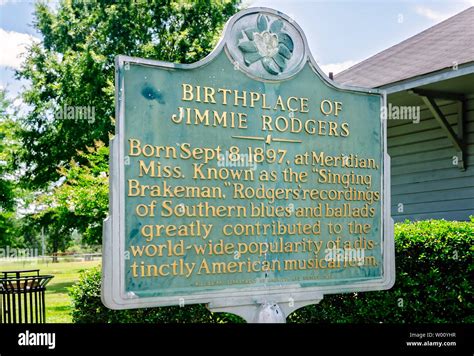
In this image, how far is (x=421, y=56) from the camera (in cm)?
1046

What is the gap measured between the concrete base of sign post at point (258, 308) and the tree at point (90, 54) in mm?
13831

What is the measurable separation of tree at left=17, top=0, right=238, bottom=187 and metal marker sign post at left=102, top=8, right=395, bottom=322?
528 inches

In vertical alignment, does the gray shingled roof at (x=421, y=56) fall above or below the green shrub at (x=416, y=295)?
above

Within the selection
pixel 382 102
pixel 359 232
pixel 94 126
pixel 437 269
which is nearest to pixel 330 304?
pixel 437 269

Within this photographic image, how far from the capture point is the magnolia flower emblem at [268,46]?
579cm

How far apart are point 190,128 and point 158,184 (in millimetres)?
580

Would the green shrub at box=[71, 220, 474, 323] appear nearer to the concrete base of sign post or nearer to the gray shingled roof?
the gray shingled roof

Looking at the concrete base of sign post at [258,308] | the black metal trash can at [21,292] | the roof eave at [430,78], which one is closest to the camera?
the concrete base of sign post at [258,308]

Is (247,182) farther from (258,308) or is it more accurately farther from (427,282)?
(427,282)

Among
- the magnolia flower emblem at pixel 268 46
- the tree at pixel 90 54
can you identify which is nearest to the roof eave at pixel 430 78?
the magnolia flower emblem at pixel 268 46

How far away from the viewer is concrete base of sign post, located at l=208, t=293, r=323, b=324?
5.51 m

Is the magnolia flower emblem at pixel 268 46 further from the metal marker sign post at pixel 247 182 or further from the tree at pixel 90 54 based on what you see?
the tree at pixel 90 54

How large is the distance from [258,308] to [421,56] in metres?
6.42

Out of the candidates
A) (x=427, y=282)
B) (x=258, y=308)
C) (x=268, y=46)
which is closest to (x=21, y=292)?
(x=258, y=308)
